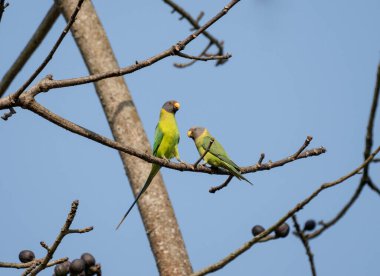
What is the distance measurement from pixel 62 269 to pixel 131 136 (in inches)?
Answer: 81.7

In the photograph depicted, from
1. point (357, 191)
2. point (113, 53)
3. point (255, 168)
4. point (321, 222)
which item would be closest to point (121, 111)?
point (113, 53)

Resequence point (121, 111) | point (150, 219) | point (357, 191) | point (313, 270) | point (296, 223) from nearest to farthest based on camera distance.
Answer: point (313, 270) < point (296, 223) < point (357, 191) < point (150, 219) < point (121, 111)

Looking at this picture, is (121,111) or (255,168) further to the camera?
(121,111)

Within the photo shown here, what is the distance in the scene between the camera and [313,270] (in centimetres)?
A: 292

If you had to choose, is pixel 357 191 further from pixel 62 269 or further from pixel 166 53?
pixel 62 269

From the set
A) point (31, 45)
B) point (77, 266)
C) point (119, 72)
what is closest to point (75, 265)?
point (77, 266)

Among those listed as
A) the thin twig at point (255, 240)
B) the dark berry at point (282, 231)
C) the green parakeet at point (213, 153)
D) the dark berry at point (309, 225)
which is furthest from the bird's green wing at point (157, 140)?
the thin twig at point (255, 240)

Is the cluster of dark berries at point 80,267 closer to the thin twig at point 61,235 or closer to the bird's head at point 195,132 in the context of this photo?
the thin twig at point 61,235

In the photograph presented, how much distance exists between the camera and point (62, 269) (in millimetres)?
3234

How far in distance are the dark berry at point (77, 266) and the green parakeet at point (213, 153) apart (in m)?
1.53

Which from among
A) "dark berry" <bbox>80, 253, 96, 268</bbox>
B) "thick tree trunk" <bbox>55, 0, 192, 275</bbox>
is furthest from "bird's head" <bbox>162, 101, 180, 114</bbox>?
"dark berry" <bbox>80, 253, 96, 268</bbox>

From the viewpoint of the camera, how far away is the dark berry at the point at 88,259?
128 inches

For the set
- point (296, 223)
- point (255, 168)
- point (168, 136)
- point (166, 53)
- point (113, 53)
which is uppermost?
point (113, 53)

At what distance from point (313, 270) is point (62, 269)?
1270mm
